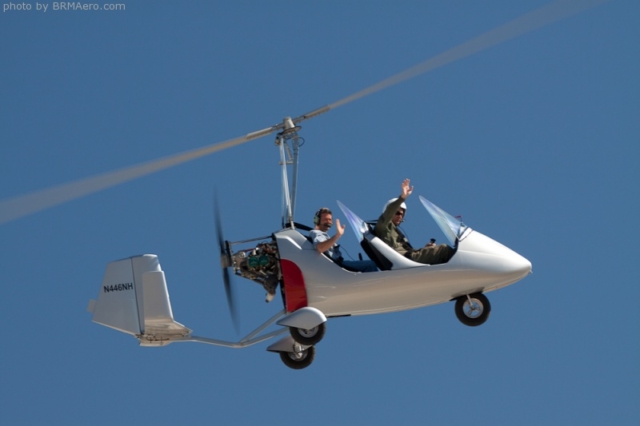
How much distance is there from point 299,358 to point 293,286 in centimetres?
196

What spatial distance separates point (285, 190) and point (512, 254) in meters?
3.67

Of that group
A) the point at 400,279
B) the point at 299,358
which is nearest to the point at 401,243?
the point at 400,279

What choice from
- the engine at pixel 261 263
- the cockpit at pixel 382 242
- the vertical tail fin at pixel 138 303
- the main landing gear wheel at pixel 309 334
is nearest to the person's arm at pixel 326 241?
the cockpit at pixel 382 242

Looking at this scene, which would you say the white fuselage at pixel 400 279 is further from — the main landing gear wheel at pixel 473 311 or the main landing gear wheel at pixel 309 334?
the main landing gear wheel at pixel 309 334

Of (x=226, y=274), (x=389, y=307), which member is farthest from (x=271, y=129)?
(x=389, y=307)

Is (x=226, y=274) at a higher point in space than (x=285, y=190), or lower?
lower

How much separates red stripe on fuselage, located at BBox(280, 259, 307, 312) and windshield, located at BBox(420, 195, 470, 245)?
2.30 m

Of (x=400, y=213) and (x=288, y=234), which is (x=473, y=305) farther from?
(x=288, y=234)

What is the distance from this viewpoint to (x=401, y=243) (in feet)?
52.8

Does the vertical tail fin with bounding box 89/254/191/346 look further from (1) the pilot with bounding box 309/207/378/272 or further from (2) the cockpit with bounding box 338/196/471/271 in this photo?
(2) the cockpit with bounding box 338/196/471/271

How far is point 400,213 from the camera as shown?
16156 millimetres

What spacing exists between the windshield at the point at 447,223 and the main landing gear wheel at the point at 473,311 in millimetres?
940

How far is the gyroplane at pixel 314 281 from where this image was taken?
15633mm

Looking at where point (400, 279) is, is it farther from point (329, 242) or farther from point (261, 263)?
point (261, 263)
